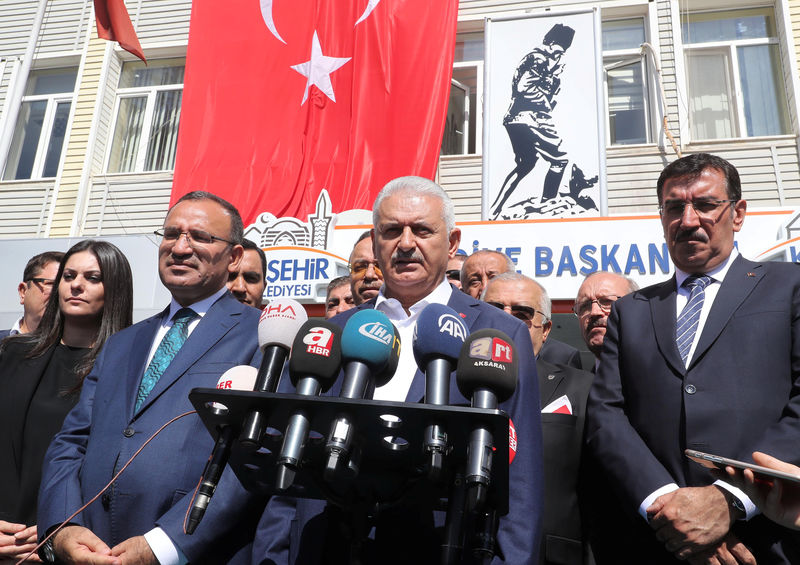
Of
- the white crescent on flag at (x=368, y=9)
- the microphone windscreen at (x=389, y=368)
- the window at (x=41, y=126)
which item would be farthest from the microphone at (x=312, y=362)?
the window at (x=41, y=126)

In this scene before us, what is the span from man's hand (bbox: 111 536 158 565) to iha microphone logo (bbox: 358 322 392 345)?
123 cm

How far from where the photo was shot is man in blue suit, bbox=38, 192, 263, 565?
253 cm

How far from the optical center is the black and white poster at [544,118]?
328 inches

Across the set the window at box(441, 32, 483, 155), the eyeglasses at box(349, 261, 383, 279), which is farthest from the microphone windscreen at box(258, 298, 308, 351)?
the window at box(441, 32, 483, 155)

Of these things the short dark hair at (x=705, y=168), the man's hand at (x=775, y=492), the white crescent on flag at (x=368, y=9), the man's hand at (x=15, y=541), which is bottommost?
the man's hand at (x=15, y=541)

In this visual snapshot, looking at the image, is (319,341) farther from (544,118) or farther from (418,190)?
(544,118)

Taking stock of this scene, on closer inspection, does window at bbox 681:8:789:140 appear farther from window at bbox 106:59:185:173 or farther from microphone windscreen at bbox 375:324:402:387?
microphone windscreen at bbox 375:324:402:387

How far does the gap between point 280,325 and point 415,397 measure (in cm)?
49

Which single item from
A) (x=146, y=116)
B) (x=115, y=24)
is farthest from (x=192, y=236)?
(x=146, y=116)

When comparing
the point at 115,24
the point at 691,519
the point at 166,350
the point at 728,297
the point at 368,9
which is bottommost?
the point at 691,519

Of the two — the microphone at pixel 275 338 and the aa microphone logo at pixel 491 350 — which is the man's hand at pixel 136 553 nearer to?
the microphone at pixel 275 338

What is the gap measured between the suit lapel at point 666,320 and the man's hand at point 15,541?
2.64 metres

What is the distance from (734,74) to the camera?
34.0ft

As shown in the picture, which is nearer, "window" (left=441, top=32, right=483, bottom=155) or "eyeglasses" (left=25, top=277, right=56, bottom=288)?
"eyeglasses" (left=25, top=277, right=56, bottom=288)
